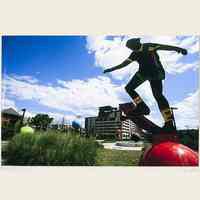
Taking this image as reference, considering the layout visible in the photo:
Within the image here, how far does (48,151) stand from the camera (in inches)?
266

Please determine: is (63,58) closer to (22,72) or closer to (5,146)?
(22,72)

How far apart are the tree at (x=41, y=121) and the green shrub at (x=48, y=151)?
0.27 metres

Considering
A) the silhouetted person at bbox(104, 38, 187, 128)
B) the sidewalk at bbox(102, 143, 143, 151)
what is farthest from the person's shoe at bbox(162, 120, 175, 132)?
the sidewalk at bbox(102, 143, 143, 151)

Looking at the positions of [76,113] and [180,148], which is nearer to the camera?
[180,148]

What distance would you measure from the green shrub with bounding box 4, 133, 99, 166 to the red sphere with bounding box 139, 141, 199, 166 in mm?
1072

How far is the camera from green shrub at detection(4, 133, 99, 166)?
675 centimetres

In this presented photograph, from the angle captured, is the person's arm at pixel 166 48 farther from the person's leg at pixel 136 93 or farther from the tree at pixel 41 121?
the tree at pixel 41 121

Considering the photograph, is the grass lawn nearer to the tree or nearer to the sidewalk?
the sidewalk

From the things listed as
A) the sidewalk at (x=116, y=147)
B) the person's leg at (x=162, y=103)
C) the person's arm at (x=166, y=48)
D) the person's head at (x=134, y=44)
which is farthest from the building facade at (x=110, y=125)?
the person's arm at (x=166, y=48)

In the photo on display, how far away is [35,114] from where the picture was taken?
23.0 feet

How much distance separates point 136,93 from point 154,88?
1.08ft
